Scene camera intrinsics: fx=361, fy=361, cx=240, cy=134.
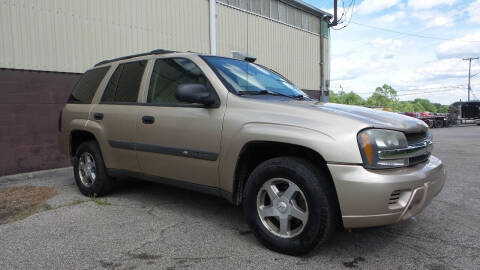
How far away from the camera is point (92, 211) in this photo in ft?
13.7

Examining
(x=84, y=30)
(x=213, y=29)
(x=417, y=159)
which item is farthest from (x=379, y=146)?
(x=213, y=29)

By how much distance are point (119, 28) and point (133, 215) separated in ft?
18.9

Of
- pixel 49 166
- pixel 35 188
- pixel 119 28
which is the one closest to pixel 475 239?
Answer: pixel 35 188

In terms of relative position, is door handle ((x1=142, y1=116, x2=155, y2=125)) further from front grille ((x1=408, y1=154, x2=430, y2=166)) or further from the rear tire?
front grille ((x1=408, y1=154, x2=430, y2=166))

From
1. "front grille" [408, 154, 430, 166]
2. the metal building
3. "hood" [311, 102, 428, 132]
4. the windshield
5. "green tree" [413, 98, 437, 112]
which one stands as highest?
"green tree" [413, 98, 437, 112]

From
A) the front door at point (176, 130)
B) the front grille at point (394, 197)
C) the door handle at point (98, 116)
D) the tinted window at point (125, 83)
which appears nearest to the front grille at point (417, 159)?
the front grille at point (394, 197)

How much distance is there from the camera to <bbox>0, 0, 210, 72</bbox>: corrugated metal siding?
6766mm

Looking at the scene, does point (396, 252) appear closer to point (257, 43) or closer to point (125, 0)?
point (125, 0)

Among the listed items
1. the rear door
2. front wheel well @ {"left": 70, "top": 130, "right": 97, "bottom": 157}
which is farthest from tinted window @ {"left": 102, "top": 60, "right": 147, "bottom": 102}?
front wheel well @ {"left": 70, "top": 130, "right": 97, "bottom": 157}

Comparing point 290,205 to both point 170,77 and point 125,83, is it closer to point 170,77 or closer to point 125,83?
point 170,77

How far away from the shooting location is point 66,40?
746 centimetres

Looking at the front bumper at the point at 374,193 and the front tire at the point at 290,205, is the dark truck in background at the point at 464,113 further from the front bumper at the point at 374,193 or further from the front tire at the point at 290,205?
the front tire at the point at 290,205

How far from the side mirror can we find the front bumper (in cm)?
128

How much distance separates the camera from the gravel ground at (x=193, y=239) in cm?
280
